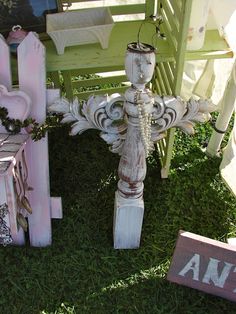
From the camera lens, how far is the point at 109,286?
4.59 feet

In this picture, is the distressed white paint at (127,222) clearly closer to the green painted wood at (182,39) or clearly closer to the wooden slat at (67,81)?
the green painted wood at (182,39)

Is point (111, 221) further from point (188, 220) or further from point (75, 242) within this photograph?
point (188, 220)

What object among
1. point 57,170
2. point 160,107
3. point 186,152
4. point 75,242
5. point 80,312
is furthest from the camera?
point 186,152

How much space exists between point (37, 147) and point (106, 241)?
406mm

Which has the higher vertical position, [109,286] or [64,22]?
[64,22]

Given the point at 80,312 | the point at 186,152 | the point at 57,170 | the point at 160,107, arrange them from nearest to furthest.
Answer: the point at 160,107 → the point at 80,312 → the point at 57,170 → the point at 186,152

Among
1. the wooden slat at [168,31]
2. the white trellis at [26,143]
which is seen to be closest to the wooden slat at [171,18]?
the wooden slat at [168,31]

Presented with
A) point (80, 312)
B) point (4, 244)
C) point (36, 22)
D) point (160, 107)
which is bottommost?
point (80, 312)

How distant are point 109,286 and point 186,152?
2.21 ft

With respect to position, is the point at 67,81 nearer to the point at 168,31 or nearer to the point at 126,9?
the point at 126,9

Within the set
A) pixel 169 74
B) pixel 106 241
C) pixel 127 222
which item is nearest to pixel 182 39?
pixel 169 74

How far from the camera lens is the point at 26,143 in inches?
50.6

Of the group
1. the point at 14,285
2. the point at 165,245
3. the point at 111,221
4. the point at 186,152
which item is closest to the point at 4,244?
the point at 14,285

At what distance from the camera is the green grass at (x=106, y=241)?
1.37m
